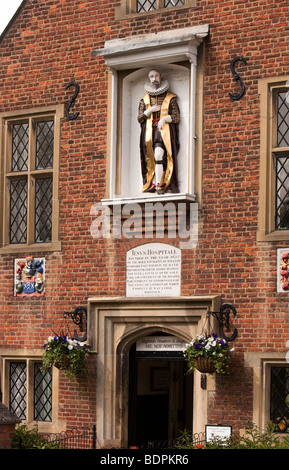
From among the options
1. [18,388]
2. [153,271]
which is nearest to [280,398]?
[153,271]

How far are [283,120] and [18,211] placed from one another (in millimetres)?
5143

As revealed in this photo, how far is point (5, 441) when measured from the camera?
554 inches

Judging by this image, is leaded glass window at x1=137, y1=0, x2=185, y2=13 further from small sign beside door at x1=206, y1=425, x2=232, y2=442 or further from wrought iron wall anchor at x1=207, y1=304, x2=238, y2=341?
small sign beside door at x1=206, y1=425, x2=232, y2=442

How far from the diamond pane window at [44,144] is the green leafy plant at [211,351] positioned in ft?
14.6

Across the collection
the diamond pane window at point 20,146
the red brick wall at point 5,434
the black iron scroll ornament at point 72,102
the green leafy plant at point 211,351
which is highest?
the black iron scroll ornament at point 72,102

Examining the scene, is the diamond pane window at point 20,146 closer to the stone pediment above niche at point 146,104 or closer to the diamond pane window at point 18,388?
the stone pediment above niche at point 146,104

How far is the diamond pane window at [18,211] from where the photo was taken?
63.5 ft

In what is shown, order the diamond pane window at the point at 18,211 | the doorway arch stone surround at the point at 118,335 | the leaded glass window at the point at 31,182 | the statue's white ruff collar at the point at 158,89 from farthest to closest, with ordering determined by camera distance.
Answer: the diamond pane window at the point at 18,211 → the leaded glass window at the point at 31,182 → the statue's white ruff collar at the point at 158,89 → the doorway arch stone surround at the point at 118,335

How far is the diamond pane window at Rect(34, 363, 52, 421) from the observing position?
1875 centimetres

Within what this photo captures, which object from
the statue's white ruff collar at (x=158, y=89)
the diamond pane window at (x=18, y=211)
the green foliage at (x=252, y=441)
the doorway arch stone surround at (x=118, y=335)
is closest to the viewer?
the green foliage at (x=252, y=441)

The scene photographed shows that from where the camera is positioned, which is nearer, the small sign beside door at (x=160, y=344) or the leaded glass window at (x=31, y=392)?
the small sign beside door at (x=160, y=344)

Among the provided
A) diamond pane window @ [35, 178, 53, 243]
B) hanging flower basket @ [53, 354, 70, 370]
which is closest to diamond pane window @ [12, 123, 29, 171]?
diamond pane window @ [35, 178, 53, 243]

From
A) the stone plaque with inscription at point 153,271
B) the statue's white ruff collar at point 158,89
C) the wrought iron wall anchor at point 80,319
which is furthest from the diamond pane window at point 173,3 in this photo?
the wrought iron wall anchor at point 80,319

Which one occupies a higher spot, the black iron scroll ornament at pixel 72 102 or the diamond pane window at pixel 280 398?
the black iron scroll ornament at pixel 72 102
